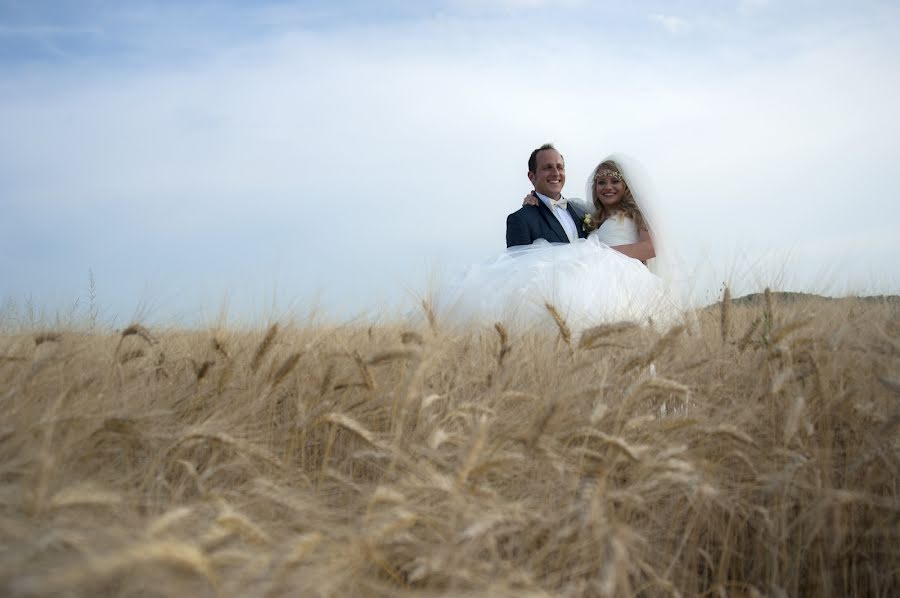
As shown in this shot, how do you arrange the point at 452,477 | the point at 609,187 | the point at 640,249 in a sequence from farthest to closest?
the point at 609,187, the point at 640,249, the point at 452,477

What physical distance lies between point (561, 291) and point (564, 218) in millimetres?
1986

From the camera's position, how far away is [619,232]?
5.99m

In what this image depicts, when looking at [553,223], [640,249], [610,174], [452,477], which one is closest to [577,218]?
[553,223]

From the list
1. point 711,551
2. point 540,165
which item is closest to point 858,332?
point 711,551

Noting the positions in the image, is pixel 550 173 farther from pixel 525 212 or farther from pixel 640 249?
pixel 640 249

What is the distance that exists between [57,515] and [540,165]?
5684 mm

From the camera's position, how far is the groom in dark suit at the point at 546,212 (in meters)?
6.25

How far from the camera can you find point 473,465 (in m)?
1.74

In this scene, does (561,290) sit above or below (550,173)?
below

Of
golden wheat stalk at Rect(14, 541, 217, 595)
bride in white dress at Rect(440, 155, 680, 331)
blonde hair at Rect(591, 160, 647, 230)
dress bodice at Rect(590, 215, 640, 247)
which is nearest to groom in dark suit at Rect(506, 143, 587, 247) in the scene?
blonde hair at Rect(591, 160, 647, 230)

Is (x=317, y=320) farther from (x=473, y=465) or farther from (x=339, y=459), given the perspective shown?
(x=473, y=465)

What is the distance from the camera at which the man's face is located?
6664 millimetres

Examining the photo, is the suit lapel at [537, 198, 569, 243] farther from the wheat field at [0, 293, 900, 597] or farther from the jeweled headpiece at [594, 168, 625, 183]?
the wheat field at [0, 293, 900, 597]

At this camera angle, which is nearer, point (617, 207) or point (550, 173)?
point (617, 207)
